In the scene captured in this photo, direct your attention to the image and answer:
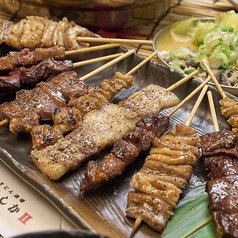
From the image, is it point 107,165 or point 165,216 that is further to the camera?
point 107,165

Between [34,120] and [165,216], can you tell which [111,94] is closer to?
[34,120]

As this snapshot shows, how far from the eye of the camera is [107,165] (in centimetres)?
266

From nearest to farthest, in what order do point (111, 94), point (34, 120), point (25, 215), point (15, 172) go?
point (25, 215) → point (15, 172) → point (34, 120) → point (111, 94)

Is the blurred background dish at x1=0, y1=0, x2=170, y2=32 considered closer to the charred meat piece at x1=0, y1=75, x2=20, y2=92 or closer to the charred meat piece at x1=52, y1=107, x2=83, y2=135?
the charred meat piece at x1=0, y1=75, x2=20, y2=92

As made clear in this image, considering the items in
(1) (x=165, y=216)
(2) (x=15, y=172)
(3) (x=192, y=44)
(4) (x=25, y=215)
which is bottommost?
(4) (x=25, y=215)

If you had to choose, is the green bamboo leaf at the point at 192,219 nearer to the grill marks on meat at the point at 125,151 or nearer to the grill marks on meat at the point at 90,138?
the grill marks on meat at the point at 125,151

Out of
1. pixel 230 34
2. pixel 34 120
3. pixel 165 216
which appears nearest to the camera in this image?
pixel 165 216

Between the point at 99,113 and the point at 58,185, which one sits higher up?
the point at 99,113

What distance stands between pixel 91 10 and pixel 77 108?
2.81 meters

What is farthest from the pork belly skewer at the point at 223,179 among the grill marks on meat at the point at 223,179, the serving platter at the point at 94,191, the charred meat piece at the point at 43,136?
the charred meat piece at the point at 43,136

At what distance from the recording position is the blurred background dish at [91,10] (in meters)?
5.11

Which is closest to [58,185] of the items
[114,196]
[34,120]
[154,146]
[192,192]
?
[114,196]

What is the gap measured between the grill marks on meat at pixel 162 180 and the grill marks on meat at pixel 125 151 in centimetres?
16

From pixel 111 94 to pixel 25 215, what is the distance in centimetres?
189
